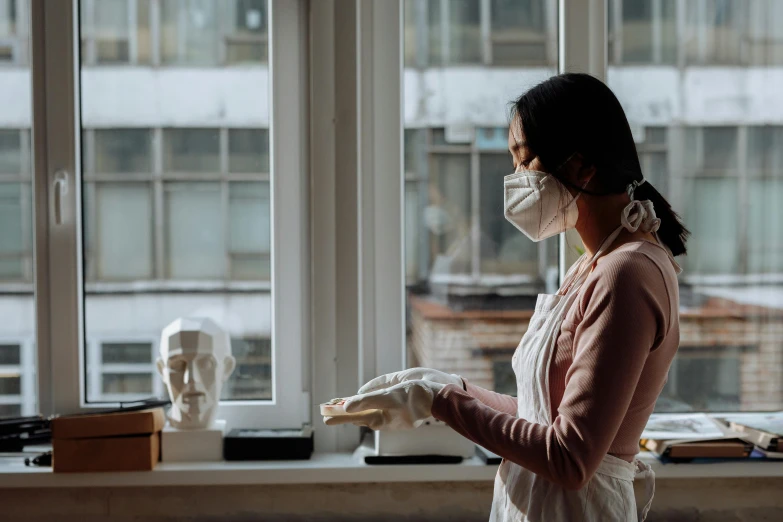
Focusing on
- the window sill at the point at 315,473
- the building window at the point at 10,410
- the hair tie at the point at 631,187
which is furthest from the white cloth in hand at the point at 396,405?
the building window at the point at 10,410

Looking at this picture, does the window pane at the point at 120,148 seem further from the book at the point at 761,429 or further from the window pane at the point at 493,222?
the book at the point at 761,429

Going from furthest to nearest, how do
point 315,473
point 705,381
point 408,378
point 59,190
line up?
point 705,381 → point 59,190 → point 315,473 → point 408,378

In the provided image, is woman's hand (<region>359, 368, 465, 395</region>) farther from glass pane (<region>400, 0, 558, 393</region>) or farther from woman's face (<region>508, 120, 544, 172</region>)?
glass pane (<region>400, 0, 558, 393</region>)

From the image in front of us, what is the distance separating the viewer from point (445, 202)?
205 centimetres

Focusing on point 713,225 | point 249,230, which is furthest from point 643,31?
point 249,230

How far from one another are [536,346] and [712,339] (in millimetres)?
1127

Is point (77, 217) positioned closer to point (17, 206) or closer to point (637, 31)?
point (17, 206)

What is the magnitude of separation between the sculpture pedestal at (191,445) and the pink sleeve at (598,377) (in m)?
1.02

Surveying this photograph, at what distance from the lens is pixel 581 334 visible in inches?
40.8

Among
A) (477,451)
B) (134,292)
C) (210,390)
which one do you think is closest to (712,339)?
(477,451)

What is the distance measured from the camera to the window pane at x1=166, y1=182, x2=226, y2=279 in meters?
2.05

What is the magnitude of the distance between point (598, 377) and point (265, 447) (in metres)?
1.09

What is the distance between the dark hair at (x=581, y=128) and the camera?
1067 mm

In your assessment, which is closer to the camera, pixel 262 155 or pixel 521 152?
pixel 521 152
